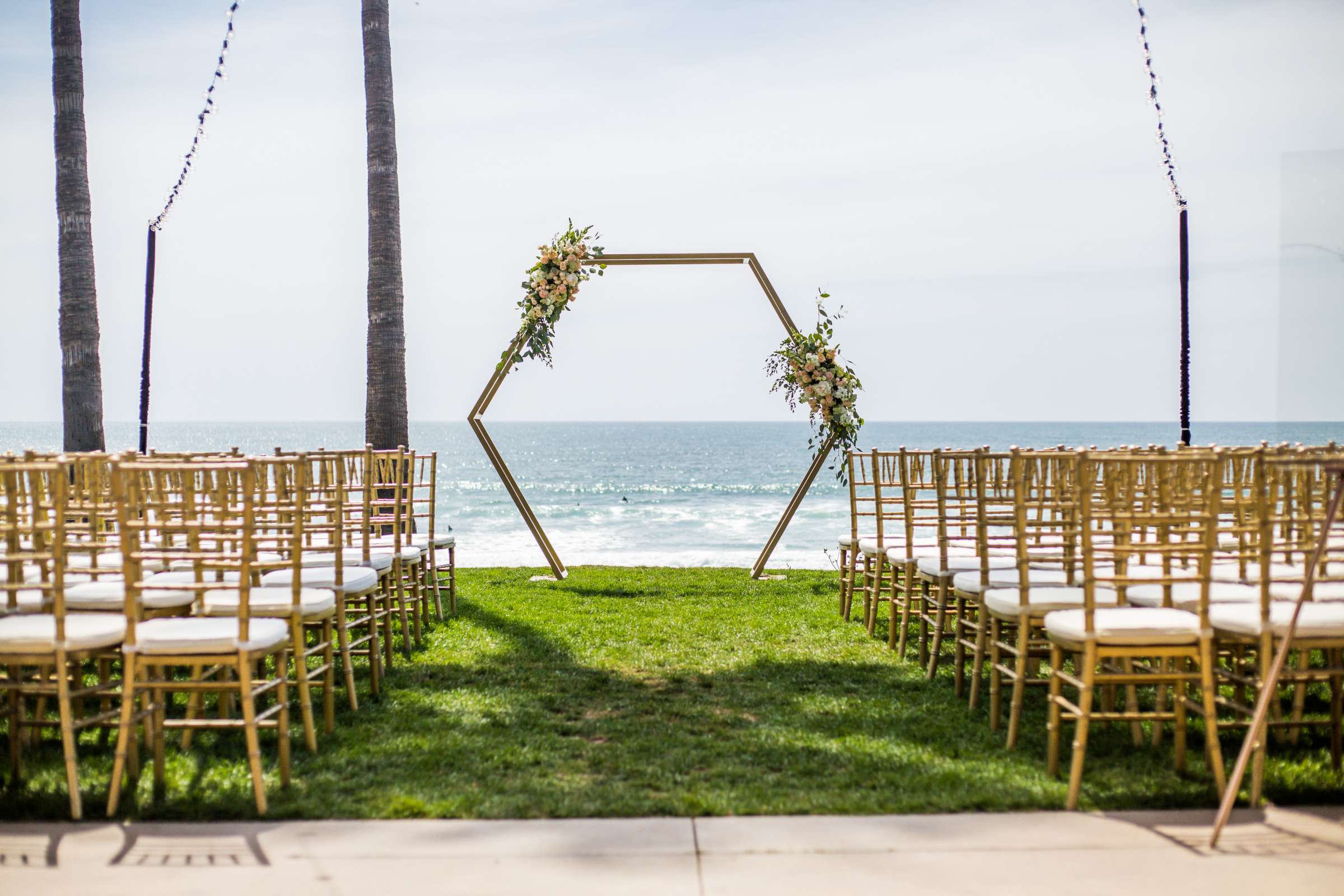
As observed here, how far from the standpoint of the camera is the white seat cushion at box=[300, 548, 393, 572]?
4758mm

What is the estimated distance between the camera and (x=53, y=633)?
3145 mm

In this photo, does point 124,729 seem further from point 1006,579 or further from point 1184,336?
point 1184,336

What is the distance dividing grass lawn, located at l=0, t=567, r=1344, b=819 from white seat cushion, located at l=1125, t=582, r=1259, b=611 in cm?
54

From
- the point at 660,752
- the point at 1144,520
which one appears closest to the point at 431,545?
the point at 660,752

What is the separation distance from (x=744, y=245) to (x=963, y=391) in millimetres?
14934

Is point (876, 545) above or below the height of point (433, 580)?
above

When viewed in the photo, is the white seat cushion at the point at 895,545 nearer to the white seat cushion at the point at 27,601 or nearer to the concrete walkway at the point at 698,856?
the concrete walkway at the point at 698,856

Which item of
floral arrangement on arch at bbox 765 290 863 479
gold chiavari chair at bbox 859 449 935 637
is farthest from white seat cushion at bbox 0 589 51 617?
floral arrangement on arch at bbox 765 290 863 479

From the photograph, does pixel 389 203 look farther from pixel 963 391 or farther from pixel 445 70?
pixel 963 391

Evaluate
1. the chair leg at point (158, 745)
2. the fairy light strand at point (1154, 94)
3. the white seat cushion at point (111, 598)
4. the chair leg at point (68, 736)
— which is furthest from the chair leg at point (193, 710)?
the fairy light strand at point (1154, 94)

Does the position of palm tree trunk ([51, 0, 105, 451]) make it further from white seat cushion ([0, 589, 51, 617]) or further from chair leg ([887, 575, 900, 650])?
chair leg ([887, 575, 900, 650])

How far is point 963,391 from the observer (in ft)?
169

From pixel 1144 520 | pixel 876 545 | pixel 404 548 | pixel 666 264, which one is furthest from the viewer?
pixel 666 264

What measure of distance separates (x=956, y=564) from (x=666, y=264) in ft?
14.0
